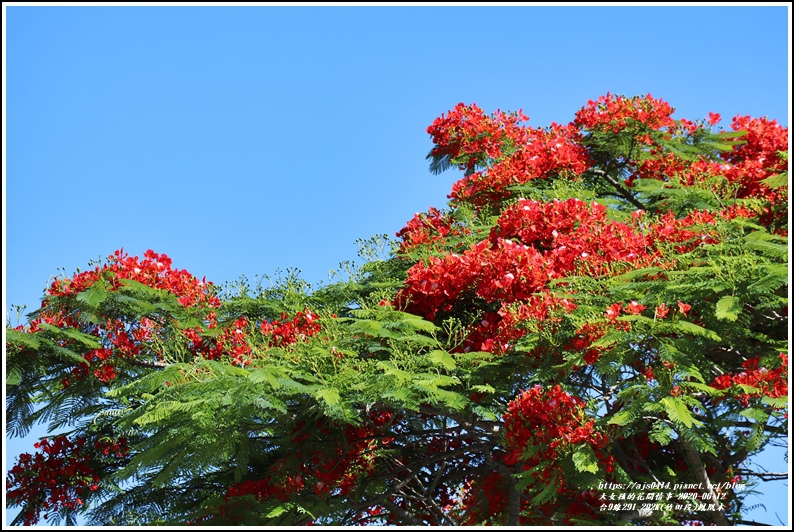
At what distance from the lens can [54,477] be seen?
9234 mm

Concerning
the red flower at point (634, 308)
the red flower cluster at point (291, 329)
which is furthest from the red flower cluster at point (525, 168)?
the red flower at point (634, 308)

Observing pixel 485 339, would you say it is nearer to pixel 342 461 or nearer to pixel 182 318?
pixel 342 461

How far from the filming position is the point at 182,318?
29.3 feet

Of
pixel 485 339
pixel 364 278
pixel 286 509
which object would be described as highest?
pixel 364 278

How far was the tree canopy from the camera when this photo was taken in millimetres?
6488

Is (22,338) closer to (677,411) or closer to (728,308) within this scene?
(677,411)

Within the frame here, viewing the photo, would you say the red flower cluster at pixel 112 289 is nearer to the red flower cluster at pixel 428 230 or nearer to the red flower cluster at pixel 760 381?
the red flower cluster at pixel 428 230

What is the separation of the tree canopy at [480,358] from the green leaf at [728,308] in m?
0.02

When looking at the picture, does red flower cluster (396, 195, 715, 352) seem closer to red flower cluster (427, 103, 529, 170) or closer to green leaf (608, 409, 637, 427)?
green leaf (608, 409, 637, 427)

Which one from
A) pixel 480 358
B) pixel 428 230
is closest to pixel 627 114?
pixel 428 230

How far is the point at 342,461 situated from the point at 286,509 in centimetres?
77

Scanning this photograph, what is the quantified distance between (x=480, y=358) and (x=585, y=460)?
122 cm

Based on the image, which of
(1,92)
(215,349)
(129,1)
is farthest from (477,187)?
(1,92)

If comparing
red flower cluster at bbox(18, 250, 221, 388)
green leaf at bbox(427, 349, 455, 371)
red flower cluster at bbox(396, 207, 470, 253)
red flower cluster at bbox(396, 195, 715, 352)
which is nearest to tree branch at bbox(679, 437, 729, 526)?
red flower cluster at bbox(396, 195, 715, 352)
